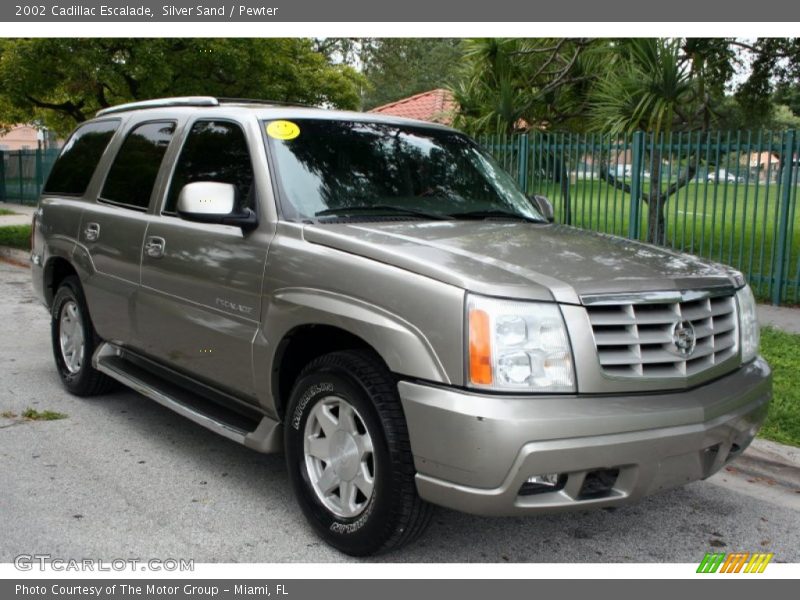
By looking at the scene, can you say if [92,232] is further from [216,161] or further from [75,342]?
[216,161]

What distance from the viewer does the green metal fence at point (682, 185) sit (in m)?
9.84

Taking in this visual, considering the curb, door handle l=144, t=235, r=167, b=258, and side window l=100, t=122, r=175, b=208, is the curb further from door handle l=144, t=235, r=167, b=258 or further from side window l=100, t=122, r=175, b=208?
door handle l=144, t=235, r=167, b=258

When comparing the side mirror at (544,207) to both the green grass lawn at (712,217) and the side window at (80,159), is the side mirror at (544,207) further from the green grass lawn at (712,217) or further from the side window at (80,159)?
the green grass lawn at (712,217)

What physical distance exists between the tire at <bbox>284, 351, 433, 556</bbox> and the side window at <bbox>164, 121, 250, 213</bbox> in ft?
3.54

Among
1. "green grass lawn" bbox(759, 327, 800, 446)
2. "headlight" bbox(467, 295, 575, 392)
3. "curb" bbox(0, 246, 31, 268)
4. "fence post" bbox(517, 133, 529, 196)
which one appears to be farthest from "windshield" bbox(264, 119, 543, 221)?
"curb" bbox(0, 246, 31, 268)

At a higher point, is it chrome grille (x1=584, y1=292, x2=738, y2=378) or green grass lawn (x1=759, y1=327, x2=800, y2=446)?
chrome grille (x1=584, y1=292, x2=738, y2=378)

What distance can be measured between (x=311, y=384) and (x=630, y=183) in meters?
8.51

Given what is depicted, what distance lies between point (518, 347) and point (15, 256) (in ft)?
41.9

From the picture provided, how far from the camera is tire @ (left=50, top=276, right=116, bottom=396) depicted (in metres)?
5.91

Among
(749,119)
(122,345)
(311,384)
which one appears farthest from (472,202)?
(749,119)

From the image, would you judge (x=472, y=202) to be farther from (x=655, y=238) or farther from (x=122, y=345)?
(x=655, y=238)

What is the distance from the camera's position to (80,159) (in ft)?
20.7

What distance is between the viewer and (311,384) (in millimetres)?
3734

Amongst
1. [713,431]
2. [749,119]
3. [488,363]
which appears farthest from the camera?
[749,119]
